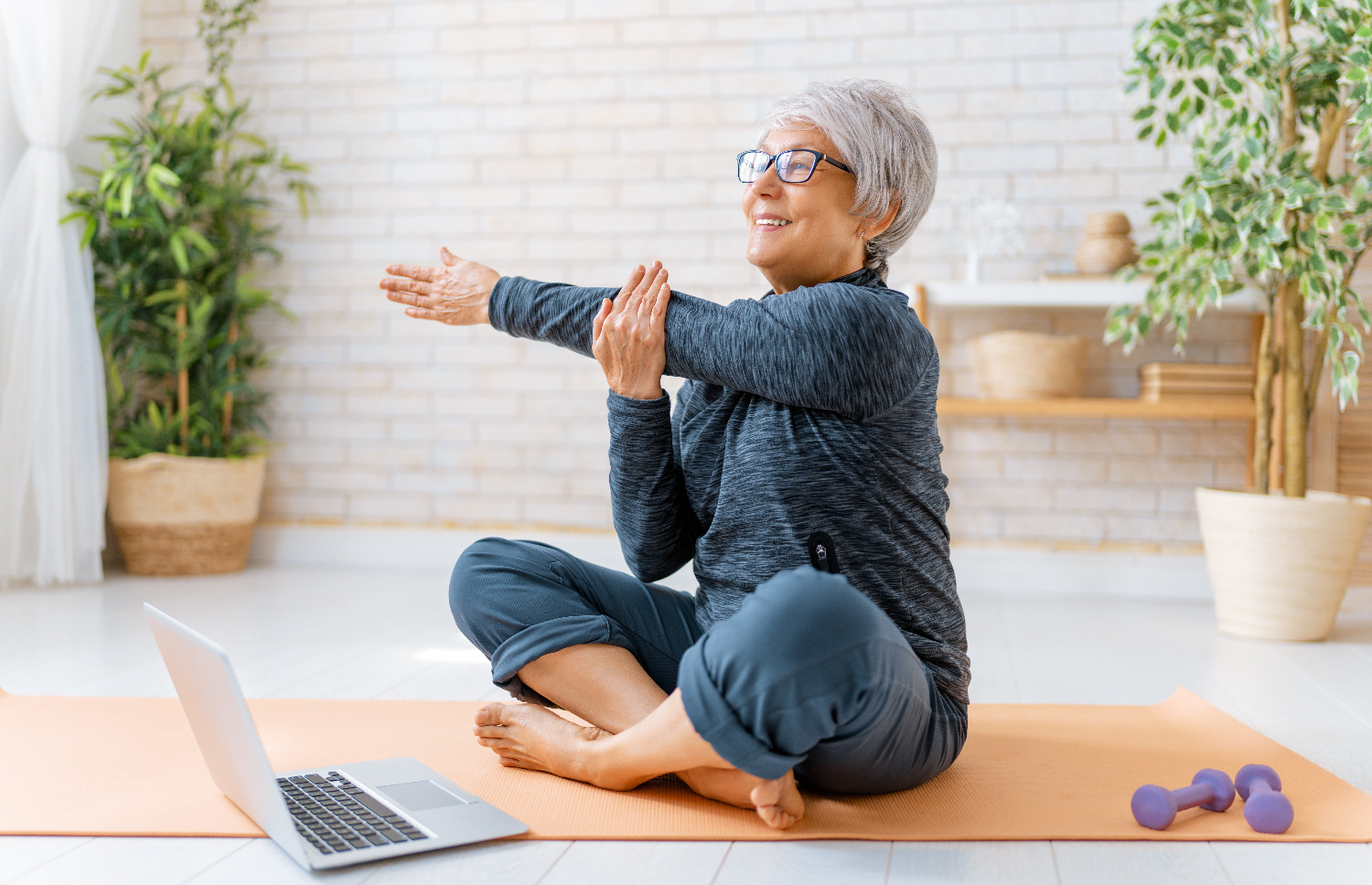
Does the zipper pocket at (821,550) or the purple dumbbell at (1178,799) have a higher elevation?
the zipper pocket at (821,550)

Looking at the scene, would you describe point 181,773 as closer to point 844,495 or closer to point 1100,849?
point 844,495

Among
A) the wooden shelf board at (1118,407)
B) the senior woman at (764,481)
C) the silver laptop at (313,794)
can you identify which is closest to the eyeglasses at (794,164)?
the senior woman at (764,481)

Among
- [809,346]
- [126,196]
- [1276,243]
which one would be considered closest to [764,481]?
[809,346]

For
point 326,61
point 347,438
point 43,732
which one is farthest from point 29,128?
point 43,732

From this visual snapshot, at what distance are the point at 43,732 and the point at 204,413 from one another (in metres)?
2.15

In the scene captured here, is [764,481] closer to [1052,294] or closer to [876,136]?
[876,136]

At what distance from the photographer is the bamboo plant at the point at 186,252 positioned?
142 inches

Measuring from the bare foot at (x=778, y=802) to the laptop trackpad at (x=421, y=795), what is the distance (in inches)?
14.8

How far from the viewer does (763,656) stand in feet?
3.83

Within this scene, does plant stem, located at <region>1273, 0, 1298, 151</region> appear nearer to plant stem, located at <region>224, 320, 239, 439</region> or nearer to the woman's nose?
→ the woman's nose

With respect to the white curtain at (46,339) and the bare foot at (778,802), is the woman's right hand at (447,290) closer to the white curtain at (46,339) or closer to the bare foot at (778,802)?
the bare foot at (778,802)

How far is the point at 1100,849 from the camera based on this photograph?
52.8 inches

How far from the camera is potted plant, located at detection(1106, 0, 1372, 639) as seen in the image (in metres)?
2.70

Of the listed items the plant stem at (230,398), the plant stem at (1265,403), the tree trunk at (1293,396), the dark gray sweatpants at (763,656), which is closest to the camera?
the dark gray sweatpants at (763,656)
